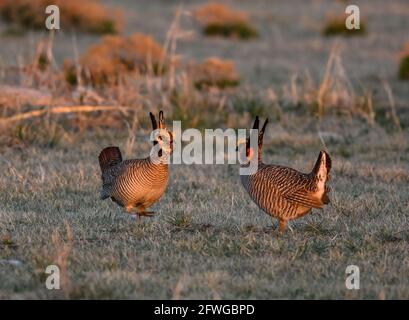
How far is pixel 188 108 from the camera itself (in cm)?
1242

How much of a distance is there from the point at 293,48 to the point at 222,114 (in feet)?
26.7

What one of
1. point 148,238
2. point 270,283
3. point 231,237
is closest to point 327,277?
point 270,283

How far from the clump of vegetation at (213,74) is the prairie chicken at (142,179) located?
22.3 ft

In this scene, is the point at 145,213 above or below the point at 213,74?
below

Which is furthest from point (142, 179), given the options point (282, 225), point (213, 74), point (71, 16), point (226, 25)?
point (71, 16)

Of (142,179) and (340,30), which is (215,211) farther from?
(340,30)

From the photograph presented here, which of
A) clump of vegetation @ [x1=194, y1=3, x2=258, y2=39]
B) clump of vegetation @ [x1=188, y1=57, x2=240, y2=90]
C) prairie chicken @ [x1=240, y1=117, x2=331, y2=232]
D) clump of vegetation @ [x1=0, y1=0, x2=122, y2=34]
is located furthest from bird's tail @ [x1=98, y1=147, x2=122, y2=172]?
clump of vegetation @ [x1=0, y1=0, x2=122, y2=34]

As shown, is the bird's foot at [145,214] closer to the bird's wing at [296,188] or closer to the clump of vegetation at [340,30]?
the bird's wing at [296,188]

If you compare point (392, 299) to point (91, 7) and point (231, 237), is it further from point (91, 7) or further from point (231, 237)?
point (91, 7)

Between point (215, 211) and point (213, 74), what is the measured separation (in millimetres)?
6639

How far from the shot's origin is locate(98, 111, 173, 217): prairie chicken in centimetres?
737

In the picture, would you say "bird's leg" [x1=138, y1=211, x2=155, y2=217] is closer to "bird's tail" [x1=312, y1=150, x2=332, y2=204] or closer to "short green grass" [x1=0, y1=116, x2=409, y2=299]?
"short green grass" [x1=0, y1=116, x2=409, y2=299]

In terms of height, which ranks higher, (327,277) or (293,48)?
(293,48)

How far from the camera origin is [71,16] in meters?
23.3
